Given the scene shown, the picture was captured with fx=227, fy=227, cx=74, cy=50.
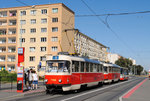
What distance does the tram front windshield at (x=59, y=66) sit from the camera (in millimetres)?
15887

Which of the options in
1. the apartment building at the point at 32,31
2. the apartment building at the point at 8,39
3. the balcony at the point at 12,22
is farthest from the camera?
the balcony at the point at 12,22

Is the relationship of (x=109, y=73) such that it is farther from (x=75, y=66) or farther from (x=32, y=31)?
(x=32, y=31)

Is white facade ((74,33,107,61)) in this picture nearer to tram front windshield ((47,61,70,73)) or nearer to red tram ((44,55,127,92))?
red tram ((44,55,127,92))

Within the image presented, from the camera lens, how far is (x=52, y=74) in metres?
15.9

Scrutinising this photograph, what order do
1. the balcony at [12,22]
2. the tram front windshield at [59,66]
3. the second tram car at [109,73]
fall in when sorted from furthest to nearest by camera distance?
1. the balcony at [12,22]
2. the second tram car at [109,73]
3. the tram front windshield at [59,66]

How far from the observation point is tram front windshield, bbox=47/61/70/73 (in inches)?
625

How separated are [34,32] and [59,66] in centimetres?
4494

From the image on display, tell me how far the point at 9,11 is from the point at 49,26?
1293 cm

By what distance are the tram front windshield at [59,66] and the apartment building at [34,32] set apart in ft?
127

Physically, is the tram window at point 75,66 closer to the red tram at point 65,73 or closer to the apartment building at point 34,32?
the red tram at point 65,73

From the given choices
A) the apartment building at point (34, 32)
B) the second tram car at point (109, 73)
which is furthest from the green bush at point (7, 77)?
the apartment building at point (34, 32)

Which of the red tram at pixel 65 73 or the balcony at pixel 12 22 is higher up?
the balcony at pixel 12 22

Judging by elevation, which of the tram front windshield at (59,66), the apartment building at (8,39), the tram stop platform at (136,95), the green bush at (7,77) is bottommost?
the tram stop platform at (136,95)

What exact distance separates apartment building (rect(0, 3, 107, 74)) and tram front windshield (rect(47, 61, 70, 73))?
127ft
